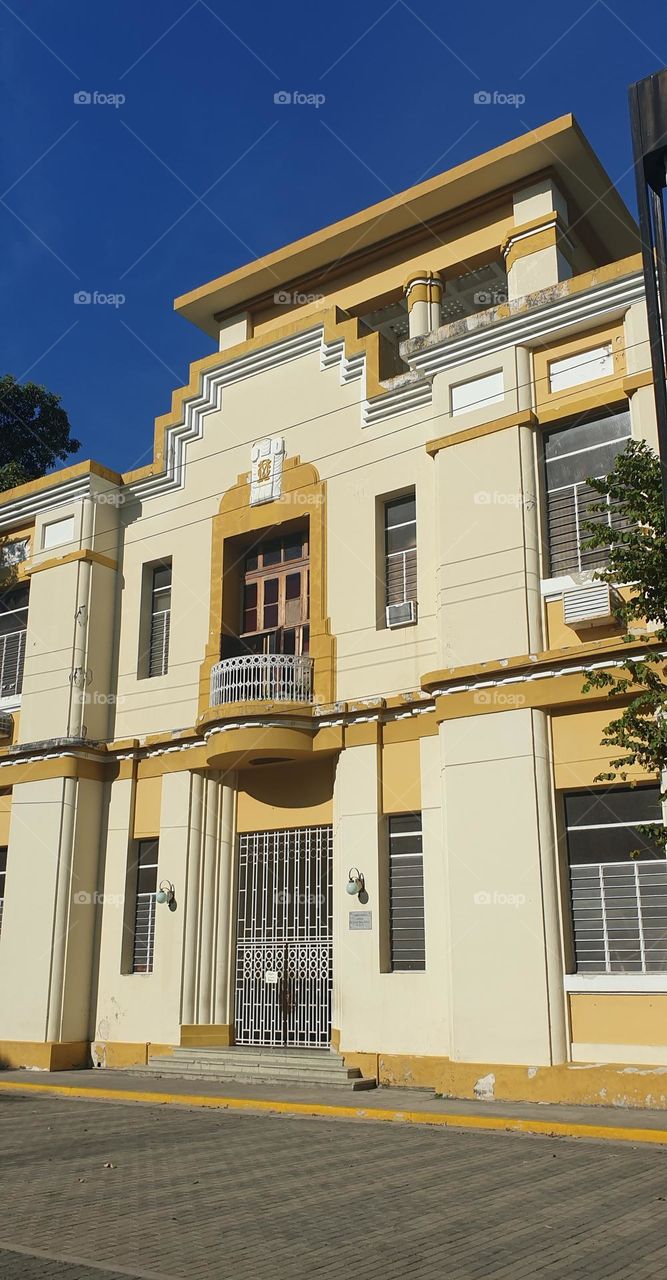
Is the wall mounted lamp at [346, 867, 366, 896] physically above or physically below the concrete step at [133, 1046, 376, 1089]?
above

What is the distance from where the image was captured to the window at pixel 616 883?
12508 mm

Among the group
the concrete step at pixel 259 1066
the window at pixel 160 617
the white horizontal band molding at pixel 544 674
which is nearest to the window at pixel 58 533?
the window at pixel 160 617

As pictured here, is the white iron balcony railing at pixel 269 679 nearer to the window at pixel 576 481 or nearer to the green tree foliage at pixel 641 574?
the window at pixel 576 481

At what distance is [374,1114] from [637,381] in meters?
9.35

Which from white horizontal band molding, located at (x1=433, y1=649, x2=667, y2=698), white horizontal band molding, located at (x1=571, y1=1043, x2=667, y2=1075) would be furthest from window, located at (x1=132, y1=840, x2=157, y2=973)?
white horizontal band molding, located at (x1=571, y1=1043, x2=667, y2=1075)

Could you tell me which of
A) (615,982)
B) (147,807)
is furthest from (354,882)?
(147,807)

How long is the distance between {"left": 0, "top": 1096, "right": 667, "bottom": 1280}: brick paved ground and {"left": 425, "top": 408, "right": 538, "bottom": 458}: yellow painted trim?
8840mm

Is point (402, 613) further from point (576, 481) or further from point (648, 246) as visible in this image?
point (648, 246)

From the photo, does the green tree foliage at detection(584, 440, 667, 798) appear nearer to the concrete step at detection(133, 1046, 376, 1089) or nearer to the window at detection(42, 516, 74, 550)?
the concrete step at detection(133, 1046, 376, 1089)

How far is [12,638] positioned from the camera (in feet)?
70.2

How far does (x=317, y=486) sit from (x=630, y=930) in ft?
28.0

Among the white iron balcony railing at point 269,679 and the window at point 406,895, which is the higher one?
the white iron balcony railing at point 269,679

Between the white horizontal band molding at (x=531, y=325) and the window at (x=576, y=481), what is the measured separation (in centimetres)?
139

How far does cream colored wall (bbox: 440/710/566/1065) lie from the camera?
1262cm
